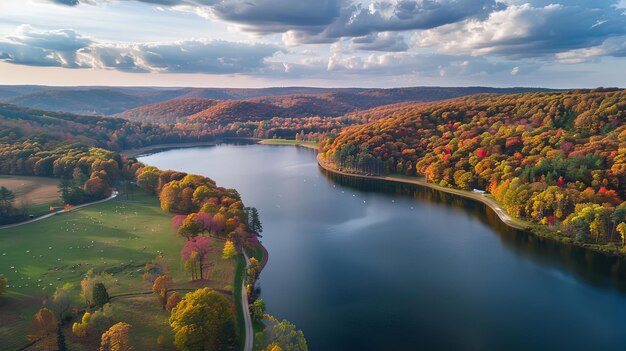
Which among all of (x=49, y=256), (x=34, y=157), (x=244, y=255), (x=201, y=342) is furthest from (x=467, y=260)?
(x=34, y=157)

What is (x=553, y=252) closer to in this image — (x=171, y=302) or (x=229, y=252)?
(x=229, y=252)

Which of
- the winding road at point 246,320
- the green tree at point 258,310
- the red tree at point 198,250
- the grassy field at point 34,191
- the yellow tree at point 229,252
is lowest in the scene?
the grassy field at point 34,191

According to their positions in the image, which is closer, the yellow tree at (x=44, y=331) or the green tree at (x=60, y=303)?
the yellow tree at (x=44, y=331)

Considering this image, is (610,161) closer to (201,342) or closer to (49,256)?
(201,342)

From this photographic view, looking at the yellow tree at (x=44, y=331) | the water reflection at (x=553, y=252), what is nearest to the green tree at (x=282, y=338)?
the yellow tree at (x=44, y=331)

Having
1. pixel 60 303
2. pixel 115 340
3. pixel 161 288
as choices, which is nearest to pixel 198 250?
pixel 161 288

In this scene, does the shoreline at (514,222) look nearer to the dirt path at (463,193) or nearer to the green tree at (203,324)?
the dirt path at (463,193)
